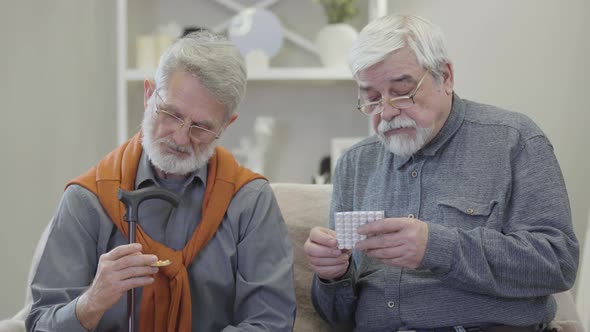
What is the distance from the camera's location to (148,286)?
1.71 meters

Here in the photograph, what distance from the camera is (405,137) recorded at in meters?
1.87

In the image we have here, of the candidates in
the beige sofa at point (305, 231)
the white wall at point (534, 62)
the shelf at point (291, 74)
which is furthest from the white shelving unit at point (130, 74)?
the beige sofa at point (305, 231)

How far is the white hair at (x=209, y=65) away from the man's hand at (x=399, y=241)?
432 millimetres

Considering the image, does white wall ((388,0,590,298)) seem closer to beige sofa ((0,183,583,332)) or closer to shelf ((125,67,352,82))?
shelf ((125,67,352,82))

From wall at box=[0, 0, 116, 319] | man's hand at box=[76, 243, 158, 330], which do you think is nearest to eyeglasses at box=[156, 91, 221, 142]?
man's hand at box=[76, 243, 158, 330]

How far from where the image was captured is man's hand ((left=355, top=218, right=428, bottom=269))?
1.66 meters

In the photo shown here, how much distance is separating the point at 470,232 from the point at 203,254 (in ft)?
A: 1.99

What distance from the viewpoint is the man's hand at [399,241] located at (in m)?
1.66

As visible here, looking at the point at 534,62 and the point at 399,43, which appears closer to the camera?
the point at 399,43

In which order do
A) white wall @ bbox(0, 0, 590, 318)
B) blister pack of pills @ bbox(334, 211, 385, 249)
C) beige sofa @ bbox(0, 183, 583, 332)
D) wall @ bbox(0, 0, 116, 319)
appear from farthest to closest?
white wall @ bbox(0, 0, 590, 318) → wall @ bbox(0, 0, 116, 319) → beige sofa @ bbox(0, 183, 583, 332) → blister pack of pills @ bbox(334, 211, 385, 249)

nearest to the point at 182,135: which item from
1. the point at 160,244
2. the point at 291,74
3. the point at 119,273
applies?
the point at 160,244

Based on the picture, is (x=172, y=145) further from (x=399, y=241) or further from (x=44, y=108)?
(x=44, y=108)

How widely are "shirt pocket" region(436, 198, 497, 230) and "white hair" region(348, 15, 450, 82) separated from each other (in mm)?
309

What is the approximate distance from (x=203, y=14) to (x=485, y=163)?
1.94 m
